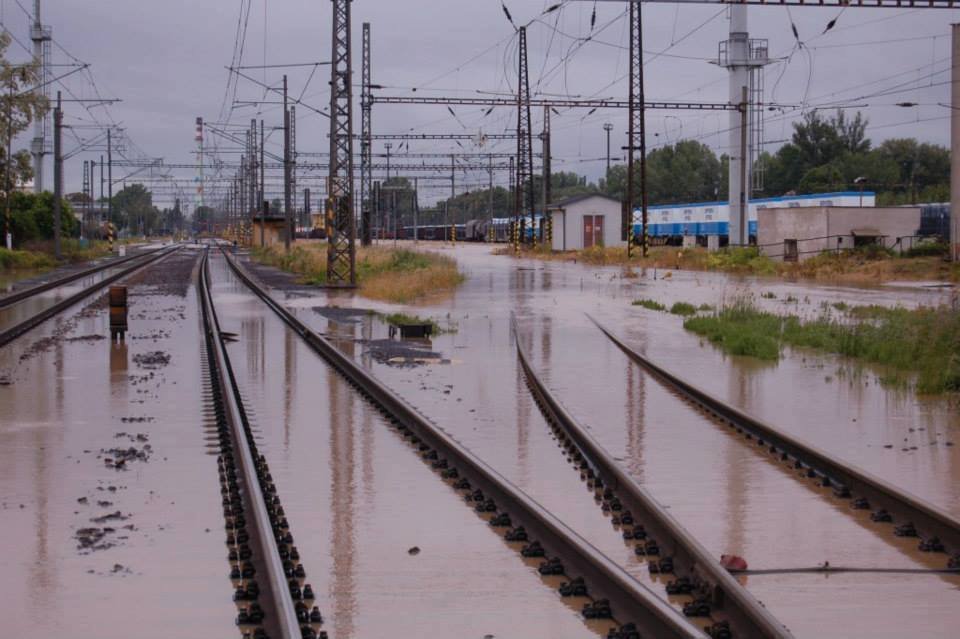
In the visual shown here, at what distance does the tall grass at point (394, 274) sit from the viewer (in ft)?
125

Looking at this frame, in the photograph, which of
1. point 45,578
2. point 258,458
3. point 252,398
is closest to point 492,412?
point 252,398

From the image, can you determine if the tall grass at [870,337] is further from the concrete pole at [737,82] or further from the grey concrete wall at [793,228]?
the concrete pole at [737,82]

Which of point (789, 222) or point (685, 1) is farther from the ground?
point (685, 1)

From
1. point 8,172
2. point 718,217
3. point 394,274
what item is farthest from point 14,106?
point 718,217

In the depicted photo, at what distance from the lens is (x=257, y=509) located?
8.85 metres

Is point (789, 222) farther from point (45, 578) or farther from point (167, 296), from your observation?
point (45, 578)

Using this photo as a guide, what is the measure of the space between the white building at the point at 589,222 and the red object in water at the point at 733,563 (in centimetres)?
7080

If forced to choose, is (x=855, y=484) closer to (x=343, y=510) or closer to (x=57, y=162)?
(x=343, y=510)

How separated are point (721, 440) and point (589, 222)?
217 feet

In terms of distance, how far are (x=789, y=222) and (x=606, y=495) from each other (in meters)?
51.1

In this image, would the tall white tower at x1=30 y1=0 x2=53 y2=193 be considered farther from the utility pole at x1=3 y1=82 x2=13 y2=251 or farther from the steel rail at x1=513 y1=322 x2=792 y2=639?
the steel rail at x1=513 y1=322 x2=792 y2=639

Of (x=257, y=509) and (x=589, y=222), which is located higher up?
(x=589, y=222)

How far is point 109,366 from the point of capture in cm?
1958

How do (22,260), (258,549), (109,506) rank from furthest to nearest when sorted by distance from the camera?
(22,260) → (109,506) → (258,549)
